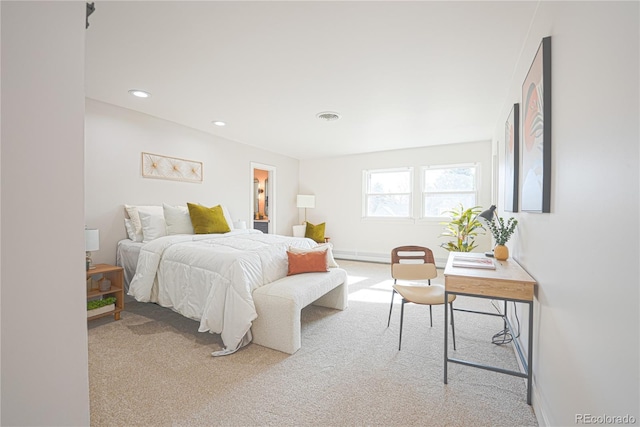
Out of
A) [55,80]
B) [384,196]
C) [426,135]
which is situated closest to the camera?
[55,80]

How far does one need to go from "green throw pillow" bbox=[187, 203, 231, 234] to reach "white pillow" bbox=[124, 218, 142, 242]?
24.8 inches

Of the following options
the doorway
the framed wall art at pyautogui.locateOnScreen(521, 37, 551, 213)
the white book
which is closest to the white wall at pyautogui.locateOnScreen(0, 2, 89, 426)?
the framed wall art at pyautogui.locateOnScreen(521, 37, 551, 213)

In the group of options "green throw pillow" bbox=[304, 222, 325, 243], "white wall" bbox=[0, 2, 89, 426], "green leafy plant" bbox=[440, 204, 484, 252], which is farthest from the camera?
"green throw pillow" bbox=[304, 222, 325, 243]

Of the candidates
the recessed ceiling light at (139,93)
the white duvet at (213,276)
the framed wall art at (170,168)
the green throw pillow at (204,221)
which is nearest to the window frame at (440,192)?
the white duvet at (213,276)

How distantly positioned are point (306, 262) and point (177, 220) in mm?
1875

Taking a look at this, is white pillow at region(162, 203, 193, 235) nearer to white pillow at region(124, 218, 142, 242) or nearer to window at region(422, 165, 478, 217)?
Answer: white pillow at region(124, 218, 142, 242)

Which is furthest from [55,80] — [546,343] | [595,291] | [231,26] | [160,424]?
[546,343]

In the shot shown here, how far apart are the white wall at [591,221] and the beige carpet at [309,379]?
443 millimetres

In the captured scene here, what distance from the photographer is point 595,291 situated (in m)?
0.96

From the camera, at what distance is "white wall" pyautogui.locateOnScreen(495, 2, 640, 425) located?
78 cm

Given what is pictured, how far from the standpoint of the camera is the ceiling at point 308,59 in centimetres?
180

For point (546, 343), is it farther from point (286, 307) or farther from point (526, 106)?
point (286, 307)

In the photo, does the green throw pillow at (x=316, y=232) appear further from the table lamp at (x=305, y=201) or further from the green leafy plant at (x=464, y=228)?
the green leafy plant at (x=464, y=228)

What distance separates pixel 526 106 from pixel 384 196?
4241 millimetres
